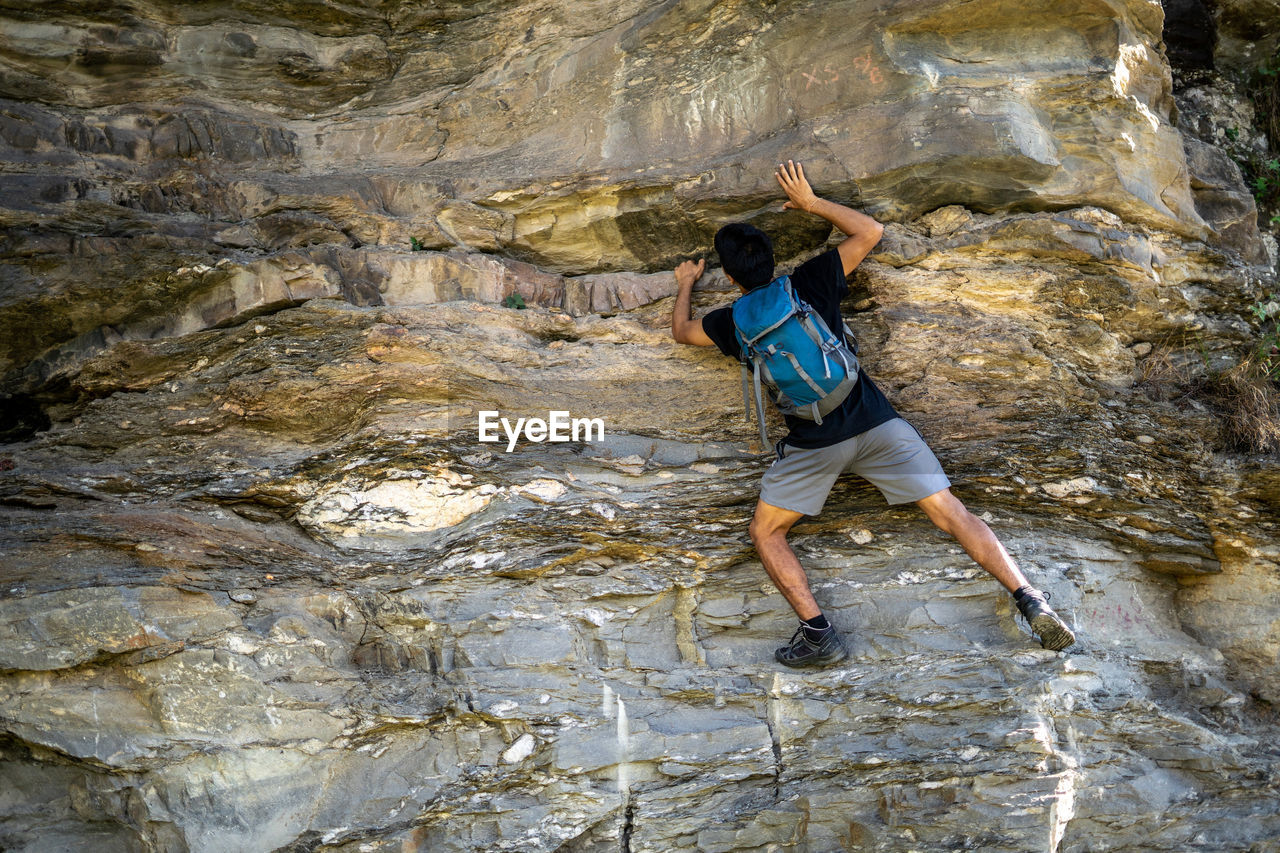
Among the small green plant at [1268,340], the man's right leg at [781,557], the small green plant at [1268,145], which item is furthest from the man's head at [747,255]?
the small green plant at [1268,145]

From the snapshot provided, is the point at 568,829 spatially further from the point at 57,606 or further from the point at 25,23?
the point at 25,23

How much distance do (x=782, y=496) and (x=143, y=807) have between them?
3.46 metres

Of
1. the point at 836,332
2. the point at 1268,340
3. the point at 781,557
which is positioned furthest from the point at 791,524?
the point at 1268,340

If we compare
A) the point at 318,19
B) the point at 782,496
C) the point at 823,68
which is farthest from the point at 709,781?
the point at 318,19

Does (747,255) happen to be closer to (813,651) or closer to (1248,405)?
(813,651)

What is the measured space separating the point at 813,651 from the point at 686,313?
1944 mm

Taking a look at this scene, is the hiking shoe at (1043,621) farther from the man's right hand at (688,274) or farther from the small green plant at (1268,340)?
the man's right hand at (688,274)

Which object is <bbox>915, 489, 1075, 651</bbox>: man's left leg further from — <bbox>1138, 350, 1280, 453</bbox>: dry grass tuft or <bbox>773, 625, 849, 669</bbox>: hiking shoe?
<bbox>1138, 350, 1280, 453</bbox>: dry grass tuft

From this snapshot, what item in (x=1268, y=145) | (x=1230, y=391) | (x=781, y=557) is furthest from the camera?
(x=1268, y=145)

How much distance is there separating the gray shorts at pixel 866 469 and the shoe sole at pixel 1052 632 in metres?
0.79

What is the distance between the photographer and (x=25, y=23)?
573 cm

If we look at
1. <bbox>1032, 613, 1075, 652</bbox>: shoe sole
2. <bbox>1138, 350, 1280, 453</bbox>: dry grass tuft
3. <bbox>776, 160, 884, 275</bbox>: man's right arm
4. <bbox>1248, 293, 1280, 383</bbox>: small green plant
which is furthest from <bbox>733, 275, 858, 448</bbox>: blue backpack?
<bbox>1248, 293, 1280, 383</bbox>: small green plant

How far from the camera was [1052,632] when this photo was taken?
4.79 metres
